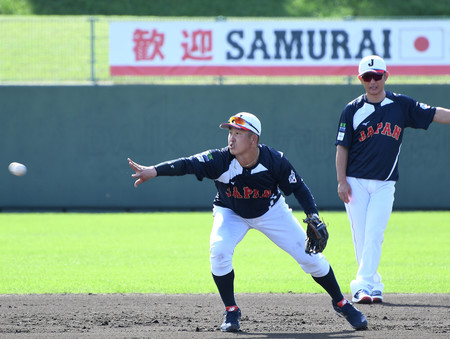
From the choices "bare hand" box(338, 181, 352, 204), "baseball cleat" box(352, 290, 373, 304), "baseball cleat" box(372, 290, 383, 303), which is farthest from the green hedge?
"baseball cleat" box(352, 290, 373, 304)

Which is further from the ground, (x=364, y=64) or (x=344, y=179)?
(x=364, y=64)

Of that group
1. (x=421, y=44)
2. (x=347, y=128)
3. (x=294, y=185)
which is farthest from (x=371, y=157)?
(x=421, y=44)

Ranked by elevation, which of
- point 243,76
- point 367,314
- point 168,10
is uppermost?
point 168,10

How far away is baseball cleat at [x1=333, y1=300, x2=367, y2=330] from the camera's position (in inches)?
233

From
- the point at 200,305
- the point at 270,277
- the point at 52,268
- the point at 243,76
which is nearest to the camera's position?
the point at 200,305

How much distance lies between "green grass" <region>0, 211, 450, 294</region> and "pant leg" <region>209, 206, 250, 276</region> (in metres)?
1.69

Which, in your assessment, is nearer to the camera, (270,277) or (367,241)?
(367,241)

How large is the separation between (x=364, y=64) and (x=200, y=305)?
2858 mm

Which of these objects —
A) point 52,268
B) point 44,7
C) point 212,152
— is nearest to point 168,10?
point 44,7

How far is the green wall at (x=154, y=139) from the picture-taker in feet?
53.4

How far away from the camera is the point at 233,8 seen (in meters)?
38.0

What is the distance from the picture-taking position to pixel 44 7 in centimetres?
3884

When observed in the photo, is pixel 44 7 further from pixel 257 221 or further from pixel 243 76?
pixel 257 221

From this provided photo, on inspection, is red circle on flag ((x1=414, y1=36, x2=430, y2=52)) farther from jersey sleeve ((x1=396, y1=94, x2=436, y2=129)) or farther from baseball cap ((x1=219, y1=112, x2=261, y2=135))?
baseball cap ((x1=219, y1=112, x2=261, y2=135))
